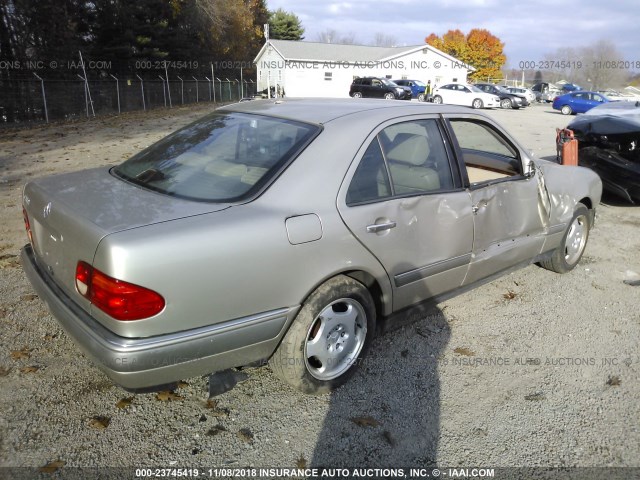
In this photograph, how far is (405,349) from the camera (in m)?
3.57

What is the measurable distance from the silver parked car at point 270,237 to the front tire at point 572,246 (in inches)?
39.9

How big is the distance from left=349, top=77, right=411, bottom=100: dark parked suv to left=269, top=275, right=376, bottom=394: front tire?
31.4 metres

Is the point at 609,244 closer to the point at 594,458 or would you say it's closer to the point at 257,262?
the point at 594,458

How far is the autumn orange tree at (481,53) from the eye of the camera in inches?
3201

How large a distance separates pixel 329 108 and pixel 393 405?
1943 mm

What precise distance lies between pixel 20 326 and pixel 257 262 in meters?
2.22

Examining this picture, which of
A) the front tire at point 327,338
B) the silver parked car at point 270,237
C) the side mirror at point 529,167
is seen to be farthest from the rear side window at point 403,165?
the side mirror at point 529,167

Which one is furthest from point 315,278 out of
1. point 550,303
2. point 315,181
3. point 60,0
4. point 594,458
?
point 60,0

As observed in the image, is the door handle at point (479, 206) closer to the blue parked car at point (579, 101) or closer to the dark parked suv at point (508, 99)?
the blue parked car at point (579, 101)

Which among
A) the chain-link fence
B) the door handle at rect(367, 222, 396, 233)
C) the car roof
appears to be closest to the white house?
the chain-link fence

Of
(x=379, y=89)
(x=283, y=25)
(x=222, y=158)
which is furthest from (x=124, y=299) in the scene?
(x=283, y=25)

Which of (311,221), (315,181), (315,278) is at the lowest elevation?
(315,278)

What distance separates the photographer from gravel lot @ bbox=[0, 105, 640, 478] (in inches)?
102

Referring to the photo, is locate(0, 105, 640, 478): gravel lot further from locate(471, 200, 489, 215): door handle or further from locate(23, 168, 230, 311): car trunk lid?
locate(471, 200, 489, 215): door handle
